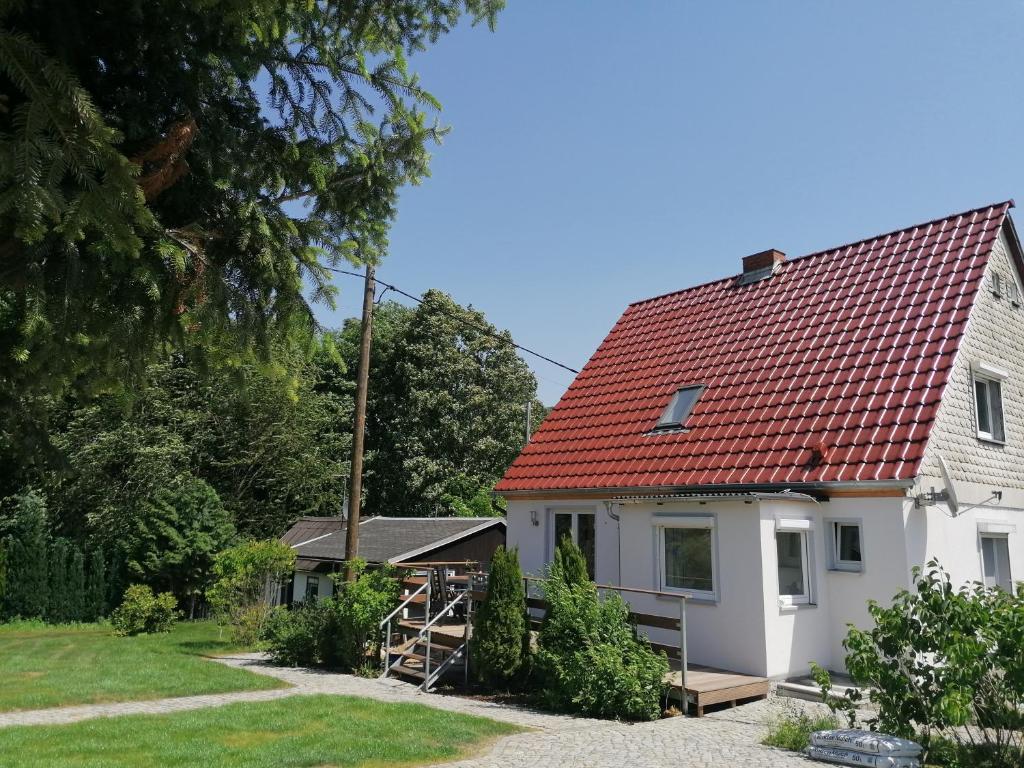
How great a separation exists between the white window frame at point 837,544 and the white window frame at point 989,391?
3.15 meters

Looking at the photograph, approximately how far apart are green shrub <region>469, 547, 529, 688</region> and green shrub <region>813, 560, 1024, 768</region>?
473 cm

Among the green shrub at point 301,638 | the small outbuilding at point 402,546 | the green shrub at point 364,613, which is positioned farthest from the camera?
the small outbuilding at point 402,546

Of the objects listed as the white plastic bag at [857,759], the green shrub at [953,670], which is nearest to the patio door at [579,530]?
the white plastic bag at [857,759]

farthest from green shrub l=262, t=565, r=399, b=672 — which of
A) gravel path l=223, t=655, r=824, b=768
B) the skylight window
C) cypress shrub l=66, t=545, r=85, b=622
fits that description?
cypress shrub l=66, t=545, r=85, b=622

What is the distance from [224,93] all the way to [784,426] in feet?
Result: 33.3

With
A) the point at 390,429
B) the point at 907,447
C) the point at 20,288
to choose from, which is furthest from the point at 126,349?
the point at 390,429

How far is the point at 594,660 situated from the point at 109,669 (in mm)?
9531

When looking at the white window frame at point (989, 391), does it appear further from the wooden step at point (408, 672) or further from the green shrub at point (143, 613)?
the green shrub at point (143, 613)

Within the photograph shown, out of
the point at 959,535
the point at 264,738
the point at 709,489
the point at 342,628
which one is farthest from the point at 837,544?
the point at 342,628

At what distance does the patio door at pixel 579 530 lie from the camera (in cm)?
1448

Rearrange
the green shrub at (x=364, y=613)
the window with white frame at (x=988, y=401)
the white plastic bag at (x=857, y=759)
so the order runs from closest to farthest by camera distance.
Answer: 1. the white plastic bag at (x=857, y=759)
2. the window with white frame at (x=988, y=401)
3. the green shrub at (x=364, y=613)

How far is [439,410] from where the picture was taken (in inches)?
1368

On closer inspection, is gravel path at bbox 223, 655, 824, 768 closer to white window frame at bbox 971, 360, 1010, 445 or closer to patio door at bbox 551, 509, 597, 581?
patio door at bbox 551, 509, 597, 581

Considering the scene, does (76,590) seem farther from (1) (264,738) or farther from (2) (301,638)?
(1) (264,738)
